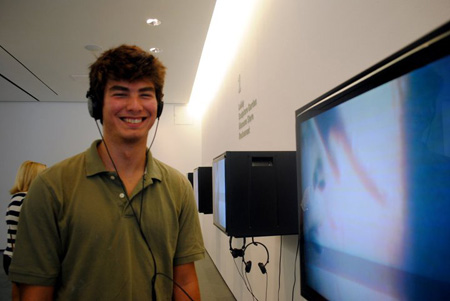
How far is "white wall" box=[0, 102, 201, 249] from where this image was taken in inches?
226

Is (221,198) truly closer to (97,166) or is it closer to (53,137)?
(97,166)

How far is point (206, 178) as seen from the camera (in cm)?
293

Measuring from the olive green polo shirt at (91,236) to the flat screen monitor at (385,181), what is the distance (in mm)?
516

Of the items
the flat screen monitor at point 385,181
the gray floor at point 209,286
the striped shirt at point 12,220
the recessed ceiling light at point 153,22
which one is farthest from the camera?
the gray floor at point 209,286

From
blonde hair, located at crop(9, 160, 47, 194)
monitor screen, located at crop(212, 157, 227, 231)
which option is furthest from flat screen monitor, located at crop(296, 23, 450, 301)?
blonde hair, located at crop(9, 160, 47, 194)

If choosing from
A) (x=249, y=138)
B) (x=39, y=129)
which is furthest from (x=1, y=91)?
(x=249, y=138)

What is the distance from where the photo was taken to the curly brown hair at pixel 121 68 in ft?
3.24

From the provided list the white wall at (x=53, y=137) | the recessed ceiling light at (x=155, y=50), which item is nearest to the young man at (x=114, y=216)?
the recessed ceiling light at (x=155, y=50)

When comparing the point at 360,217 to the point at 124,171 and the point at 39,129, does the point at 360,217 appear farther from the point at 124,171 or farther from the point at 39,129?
the point at 39,129

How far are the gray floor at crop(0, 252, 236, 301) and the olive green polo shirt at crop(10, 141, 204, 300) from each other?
2.49m

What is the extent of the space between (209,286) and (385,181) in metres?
3.47

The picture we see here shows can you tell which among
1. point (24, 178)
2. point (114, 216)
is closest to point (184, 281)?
point (114, 216)

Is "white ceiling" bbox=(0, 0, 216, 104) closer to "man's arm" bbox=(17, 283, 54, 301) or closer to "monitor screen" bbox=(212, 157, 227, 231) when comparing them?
"monitor screen" bbox=(212, 157, 227, 231)

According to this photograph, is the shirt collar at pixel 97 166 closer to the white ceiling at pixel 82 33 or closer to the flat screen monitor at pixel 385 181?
the flat screen monitor at pixel 385 181
